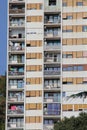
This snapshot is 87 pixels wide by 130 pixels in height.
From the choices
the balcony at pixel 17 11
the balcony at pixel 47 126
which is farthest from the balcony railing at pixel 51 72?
the balcony at pixel 17 11

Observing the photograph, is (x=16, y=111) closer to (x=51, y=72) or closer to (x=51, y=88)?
(x=51, y=88)

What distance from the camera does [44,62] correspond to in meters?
98.5

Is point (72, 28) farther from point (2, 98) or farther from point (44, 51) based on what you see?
point (2, 98)

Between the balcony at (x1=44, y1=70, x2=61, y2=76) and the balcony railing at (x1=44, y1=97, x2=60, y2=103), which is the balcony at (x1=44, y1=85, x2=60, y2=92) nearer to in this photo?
the balcony railing at (x1=44, y1=97, x2=60, y2=103)

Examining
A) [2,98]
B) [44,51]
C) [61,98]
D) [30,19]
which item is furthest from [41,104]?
[2,98]

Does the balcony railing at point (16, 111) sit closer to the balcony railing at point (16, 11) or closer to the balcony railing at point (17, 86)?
the balcony railing at point (17, 86)

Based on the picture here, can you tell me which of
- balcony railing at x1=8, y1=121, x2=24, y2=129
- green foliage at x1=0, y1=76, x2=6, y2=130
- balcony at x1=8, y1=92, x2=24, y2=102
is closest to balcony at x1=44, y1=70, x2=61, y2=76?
balcony at x1=8, y1=92, x2=24, y2=102

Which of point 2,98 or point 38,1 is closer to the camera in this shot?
point 38,1

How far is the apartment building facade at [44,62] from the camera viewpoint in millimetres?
95812

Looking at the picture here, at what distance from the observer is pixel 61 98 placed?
96.2 meters

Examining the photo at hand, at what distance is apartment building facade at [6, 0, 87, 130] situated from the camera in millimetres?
95812

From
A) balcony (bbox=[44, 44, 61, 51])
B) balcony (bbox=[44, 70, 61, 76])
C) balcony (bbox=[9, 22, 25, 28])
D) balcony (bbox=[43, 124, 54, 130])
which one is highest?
balcony (bbox=[9, 22, 25, 28])

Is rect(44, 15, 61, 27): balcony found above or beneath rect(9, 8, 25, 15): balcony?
beneath

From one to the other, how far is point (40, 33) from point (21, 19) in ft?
18.0
